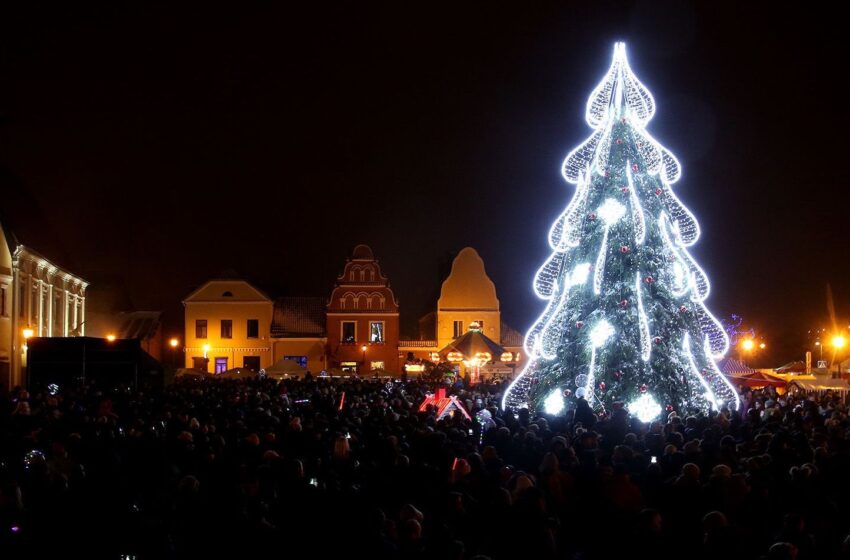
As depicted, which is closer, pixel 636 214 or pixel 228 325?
pixel 636 214

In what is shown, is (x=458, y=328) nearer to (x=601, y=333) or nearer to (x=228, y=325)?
(x=228, y=325)

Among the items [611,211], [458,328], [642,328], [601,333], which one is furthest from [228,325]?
[642,328]

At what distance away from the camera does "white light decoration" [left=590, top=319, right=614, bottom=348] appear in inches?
877

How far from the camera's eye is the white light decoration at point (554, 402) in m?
23.0

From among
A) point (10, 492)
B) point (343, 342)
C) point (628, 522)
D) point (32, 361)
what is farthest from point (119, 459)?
point (343, 342)

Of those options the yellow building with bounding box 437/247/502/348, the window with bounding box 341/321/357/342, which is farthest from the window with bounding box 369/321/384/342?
the yellow building with bounding box 437/247/502/348

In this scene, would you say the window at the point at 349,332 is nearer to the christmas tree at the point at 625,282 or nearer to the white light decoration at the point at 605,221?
the christmas tree at the point at 625,282

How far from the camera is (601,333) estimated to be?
22.3 m

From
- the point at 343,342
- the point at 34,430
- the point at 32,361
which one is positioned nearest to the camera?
the point at 34,430

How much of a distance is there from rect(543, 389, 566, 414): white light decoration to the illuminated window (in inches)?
1562

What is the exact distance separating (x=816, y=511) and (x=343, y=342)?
51.7 m

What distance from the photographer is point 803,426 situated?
57.6 ft

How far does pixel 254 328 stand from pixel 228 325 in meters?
1.70

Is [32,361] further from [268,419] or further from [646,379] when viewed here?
[646,379]
